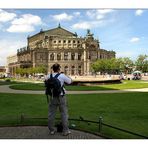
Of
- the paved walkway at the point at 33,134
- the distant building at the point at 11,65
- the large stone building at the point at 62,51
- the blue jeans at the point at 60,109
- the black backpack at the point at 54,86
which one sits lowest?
the paved walkway at the point at 33,134

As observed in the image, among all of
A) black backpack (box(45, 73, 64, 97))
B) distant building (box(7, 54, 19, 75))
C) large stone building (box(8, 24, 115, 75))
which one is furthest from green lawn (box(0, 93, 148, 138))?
distant building (box(7, 54, 19, 75))

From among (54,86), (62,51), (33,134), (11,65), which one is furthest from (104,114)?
(11,65)

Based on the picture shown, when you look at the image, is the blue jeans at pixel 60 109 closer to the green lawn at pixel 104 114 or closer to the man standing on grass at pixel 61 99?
the man standing on grass at pixel 61 99

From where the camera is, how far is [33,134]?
9594 millimetres

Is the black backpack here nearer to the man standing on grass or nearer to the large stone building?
the man standing on grass

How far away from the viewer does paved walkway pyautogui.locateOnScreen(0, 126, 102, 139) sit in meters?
9.25

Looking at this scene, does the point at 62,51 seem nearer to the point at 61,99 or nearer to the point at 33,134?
the point at 33,134

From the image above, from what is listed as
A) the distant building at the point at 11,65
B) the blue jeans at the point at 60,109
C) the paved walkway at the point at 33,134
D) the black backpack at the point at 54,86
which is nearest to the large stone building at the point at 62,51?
the distant building at the point at 11,65

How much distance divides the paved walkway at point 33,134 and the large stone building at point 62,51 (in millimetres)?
90696

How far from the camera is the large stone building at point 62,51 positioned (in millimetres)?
107438

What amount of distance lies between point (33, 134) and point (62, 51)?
323 feet

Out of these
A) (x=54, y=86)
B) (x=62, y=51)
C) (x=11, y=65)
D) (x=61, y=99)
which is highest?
(x=62, y=51)

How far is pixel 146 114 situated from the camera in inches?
535
